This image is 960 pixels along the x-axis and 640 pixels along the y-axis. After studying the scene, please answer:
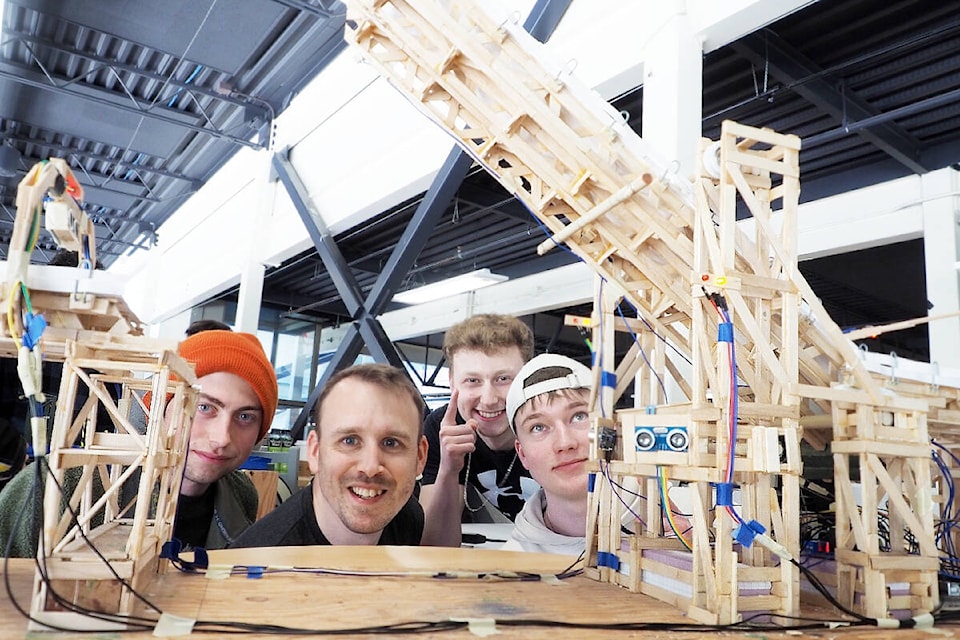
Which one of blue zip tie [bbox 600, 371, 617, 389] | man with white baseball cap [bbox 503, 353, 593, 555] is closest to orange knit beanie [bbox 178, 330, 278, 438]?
man with white baseball cap [bbox 503, 353, 593, 555]

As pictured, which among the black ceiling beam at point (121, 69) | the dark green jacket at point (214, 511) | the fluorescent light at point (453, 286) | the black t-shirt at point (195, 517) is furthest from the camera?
the fluorescent light at point (453, 286)

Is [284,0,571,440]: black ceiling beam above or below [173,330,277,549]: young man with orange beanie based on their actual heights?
above

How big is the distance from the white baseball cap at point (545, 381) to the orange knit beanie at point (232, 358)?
1593 mm

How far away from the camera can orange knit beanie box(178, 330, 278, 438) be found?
4.61 metres

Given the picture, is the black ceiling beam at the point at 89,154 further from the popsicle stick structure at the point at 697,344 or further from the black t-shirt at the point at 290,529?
the black t-shirt at the point at 290,529

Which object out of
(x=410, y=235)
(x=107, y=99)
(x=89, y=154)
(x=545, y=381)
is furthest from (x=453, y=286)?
(x=545, y=381)

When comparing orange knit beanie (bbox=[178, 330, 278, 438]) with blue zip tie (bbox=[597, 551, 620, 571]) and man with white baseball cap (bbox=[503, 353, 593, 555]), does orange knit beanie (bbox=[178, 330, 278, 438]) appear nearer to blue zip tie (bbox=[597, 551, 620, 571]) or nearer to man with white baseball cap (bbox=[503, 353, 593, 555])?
man with white baseball cap (bbox=[503, 353, 593, 555])

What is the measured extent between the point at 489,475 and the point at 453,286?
1106 cm

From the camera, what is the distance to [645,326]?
4578mm

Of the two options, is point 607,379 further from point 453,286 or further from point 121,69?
point 121,69

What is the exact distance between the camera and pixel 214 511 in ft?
16.0

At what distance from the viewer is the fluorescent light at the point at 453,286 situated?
15.9m

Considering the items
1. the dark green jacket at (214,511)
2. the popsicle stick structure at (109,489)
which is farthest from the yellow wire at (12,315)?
the dark green jacket at (214,511)

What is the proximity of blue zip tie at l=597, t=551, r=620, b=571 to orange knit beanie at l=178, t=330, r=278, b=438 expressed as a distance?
235cm
